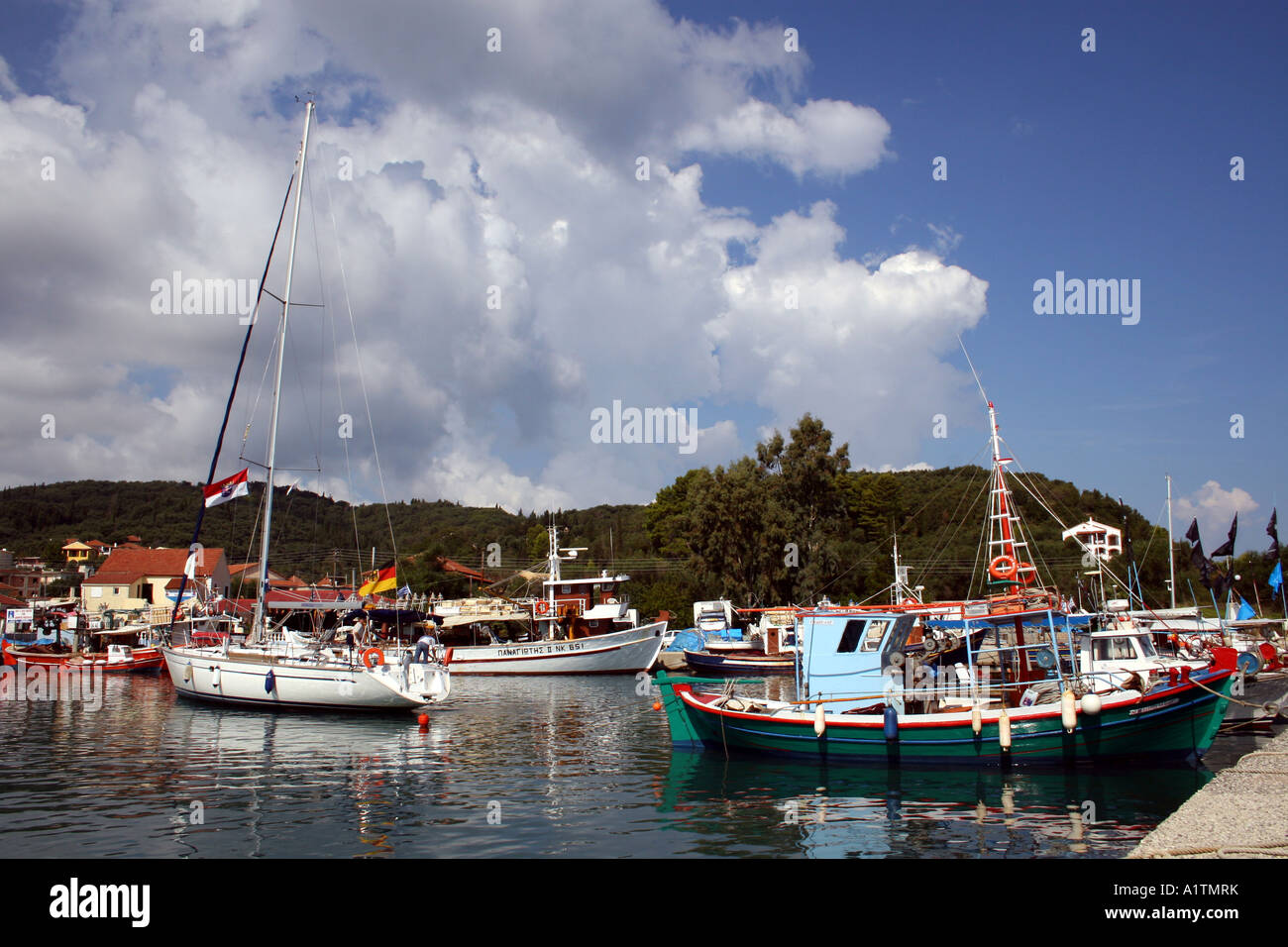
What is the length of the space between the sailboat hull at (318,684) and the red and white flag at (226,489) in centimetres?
584

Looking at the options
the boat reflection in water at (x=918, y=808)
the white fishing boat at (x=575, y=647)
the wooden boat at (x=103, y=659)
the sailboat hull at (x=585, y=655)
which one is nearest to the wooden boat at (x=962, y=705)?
the boat reflection in water at (x=918, y=808)

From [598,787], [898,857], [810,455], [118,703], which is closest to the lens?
[898,857]

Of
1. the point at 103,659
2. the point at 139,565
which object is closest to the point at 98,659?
the point at 103,659

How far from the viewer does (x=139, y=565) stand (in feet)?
330

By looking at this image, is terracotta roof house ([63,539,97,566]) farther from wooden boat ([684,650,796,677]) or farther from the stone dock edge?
the stone dock edge

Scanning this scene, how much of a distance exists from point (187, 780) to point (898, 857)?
14939 millimetres

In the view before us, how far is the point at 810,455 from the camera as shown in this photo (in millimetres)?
63719

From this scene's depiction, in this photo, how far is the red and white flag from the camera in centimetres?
3055

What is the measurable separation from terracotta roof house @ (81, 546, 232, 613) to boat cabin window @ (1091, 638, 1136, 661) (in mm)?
92513

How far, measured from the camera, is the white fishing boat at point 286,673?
28.9 metres

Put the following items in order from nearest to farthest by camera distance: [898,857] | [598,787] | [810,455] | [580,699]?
[898,857] < [598,787] < [580,699] < [810,455]
